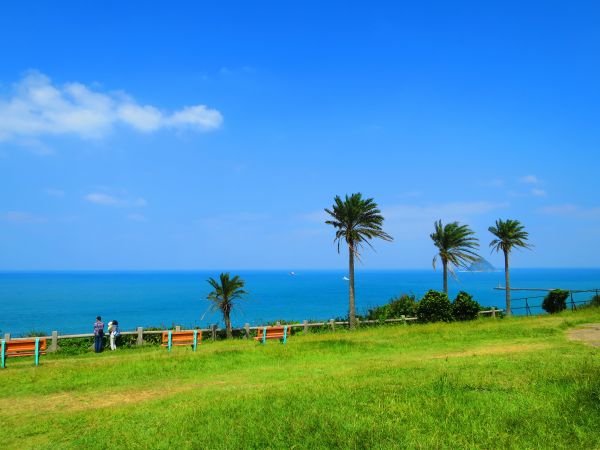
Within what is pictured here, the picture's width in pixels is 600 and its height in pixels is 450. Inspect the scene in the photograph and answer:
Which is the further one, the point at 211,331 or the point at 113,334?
A: the point at 211,331

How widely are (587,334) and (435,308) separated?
13433 millimetres

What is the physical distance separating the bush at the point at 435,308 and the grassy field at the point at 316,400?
14.7 m

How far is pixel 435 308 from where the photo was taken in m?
33.4

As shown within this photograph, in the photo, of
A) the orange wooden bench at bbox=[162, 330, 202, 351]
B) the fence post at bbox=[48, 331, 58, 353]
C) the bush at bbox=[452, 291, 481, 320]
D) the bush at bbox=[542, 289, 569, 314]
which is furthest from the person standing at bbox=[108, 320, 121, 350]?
the bush at bbox=[542, 289, 569, 314]

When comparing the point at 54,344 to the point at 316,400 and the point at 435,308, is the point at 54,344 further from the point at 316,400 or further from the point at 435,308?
the point at 435,308

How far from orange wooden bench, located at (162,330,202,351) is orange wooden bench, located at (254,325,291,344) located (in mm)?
3398

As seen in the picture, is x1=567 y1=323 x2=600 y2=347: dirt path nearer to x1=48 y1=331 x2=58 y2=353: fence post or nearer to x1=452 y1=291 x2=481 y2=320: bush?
x1=452 y1=291 x2=481 y2=320: bush

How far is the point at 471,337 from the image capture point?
21.7 meters

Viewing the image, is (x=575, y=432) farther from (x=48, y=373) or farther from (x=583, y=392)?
(x=48, y=373)

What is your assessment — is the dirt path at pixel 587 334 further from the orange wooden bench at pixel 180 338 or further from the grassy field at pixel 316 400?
the orange wooden bench at pixel 180 338

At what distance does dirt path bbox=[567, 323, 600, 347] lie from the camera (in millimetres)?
18130

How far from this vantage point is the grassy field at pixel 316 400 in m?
7.69

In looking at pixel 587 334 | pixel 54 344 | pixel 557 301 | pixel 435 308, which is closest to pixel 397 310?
pixel 435 308

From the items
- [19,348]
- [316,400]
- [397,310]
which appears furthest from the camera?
[397,310]
